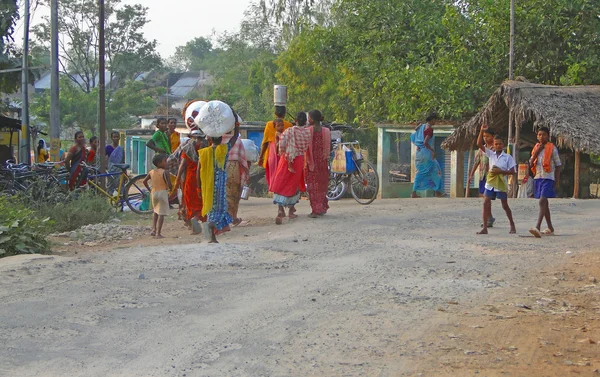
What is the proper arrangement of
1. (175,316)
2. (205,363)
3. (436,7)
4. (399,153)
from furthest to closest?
(399,153) < (436,7) < (175,316) < (205,363)

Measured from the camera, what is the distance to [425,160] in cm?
1820

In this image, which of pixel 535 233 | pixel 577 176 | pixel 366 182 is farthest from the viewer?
pixel 577 176

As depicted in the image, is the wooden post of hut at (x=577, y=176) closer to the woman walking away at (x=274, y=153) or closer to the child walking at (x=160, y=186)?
the woman walking away at (x=274, y=153)

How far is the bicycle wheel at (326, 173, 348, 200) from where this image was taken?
1639cm

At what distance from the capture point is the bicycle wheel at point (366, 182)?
15.8 meters

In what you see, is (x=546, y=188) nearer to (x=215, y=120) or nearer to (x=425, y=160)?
(x=215, y=120)

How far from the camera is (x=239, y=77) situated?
6084cm

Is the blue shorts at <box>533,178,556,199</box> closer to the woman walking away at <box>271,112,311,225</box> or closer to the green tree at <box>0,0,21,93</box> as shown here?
the woman walking away at <box>271,112,311,225</box>

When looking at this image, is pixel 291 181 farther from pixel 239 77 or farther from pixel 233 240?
pixel 239 77

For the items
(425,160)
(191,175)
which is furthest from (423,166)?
(191,175)

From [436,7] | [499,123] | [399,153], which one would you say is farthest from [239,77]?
[499,123]

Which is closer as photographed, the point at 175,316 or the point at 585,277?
the point at 175,316

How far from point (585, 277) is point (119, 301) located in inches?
178

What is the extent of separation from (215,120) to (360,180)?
19.3 ft
